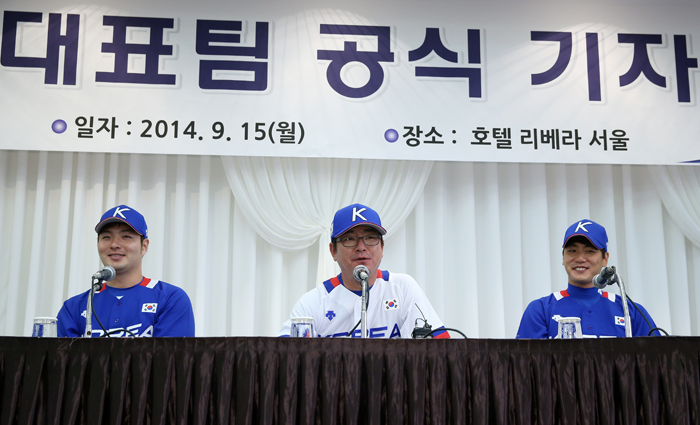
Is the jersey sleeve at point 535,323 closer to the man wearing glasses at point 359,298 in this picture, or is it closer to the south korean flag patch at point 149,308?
the man wearing glasses at point 359,298

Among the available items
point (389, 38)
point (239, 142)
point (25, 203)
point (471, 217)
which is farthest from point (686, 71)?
point (25, 203)

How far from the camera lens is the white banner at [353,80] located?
323 centimetres

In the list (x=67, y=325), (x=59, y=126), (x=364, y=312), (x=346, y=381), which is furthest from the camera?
(x=59, y=126)

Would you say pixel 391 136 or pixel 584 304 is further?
pixel 391 136

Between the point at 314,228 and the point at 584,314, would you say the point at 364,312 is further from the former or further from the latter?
the point at 314,228

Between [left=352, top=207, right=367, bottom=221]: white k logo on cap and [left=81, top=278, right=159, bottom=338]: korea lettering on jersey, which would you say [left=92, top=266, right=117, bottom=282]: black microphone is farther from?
[left=352, top=207, right=367, bottom=221]: white k logo on cap

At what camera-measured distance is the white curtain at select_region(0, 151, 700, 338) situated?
11.4 feet

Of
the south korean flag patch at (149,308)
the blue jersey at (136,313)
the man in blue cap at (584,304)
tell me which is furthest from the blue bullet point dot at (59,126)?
the man in blue cap at (584,304)

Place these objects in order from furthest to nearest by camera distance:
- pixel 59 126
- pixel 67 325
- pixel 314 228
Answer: pixel 314 228
pixel 59 126
pixel 67 325

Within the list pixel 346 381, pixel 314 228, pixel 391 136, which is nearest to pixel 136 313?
pixel 346 381

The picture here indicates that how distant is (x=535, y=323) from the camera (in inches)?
89.3

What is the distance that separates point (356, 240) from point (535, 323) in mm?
763

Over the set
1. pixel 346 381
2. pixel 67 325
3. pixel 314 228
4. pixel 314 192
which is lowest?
pixel 346 381

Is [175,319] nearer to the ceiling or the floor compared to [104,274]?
nearer to the floor
